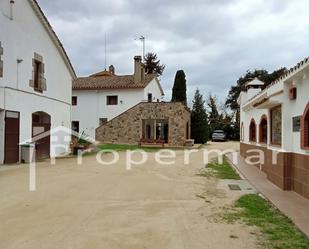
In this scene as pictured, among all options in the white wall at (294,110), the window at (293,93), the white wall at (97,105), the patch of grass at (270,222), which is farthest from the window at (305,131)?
the white wall at (97,105)

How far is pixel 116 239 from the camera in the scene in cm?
600

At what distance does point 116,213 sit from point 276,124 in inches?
307

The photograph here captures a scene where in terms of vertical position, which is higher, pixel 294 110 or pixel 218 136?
pixel 294 110

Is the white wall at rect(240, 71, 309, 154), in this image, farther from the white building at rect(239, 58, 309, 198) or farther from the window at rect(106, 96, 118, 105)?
the window at rect(106, 96, 118, 105)

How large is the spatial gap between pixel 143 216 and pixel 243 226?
1.85 metres

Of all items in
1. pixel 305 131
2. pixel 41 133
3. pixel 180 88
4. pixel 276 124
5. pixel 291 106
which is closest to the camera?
pixel 305 131

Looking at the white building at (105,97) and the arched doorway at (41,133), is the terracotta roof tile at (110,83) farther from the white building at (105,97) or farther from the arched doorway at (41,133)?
the arched doorway at (41,133)

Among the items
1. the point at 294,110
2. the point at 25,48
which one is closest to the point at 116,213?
the point at 294,110

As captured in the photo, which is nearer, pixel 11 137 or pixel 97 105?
pixel 11 137

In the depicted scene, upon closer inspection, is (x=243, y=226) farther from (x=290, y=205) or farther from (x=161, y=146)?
(x=161, y=146)

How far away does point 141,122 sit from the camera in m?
36.5

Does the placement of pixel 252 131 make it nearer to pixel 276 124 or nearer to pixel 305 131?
pixel 276 124

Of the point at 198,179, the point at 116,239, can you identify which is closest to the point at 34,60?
the point at 198,179

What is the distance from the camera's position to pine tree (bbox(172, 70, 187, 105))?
44.9 m
